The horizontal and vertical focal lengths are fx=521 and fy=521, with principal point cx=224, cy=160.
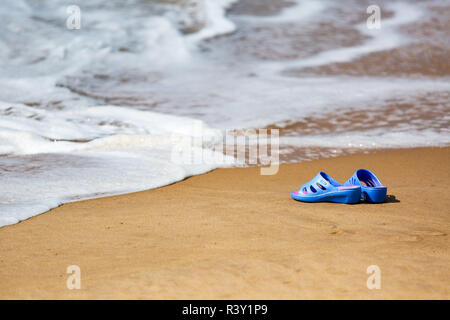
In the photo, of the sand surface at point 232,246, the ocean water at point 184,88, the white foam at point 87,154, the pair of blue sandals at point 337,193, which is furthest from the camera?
the ocean water at point 184,88

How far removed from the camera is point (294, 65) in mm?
9750

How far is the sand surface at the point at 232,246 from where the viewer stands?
6.32 feet

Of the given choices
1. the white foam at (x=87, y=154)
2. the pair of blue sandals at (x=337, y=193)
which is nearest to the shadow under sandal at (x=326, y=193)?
the pair of blue sandals at (x=337, y=193)

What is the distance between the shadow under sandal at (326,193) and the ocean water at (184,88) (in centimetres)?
118

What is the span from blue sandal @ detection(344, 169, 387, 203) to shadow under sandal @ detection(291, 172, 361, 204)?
0.06m

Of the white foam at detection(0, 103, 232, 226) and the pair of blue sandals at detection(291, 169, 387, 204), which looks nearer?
the pair of blue sandals at detection(291, 169, 387, 204)

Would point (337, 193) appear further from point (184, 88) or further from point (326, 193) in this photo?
point (184, 88)

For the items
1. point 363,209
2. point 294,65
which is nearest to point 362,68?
point 294,65

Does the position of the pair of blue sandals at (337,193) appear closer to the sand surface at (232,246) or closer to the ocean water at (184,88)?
the sand surface at (232,246)

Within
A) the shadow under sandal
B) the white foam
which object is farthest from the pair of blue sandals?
the white foam

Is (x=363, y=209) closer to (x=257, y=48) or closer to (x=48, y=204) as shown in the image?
(x=48, y=204)

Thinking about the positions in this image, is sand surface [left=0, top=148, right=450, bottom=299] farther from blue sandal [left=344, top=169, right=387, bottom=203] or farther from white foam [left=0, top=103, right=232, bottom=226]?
white foam [left=0, top=103, right=232, bottom=226]

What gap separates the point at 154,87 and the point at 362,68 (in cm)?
373

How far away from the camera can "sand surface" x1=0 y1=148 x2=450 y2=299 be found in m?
1.93
